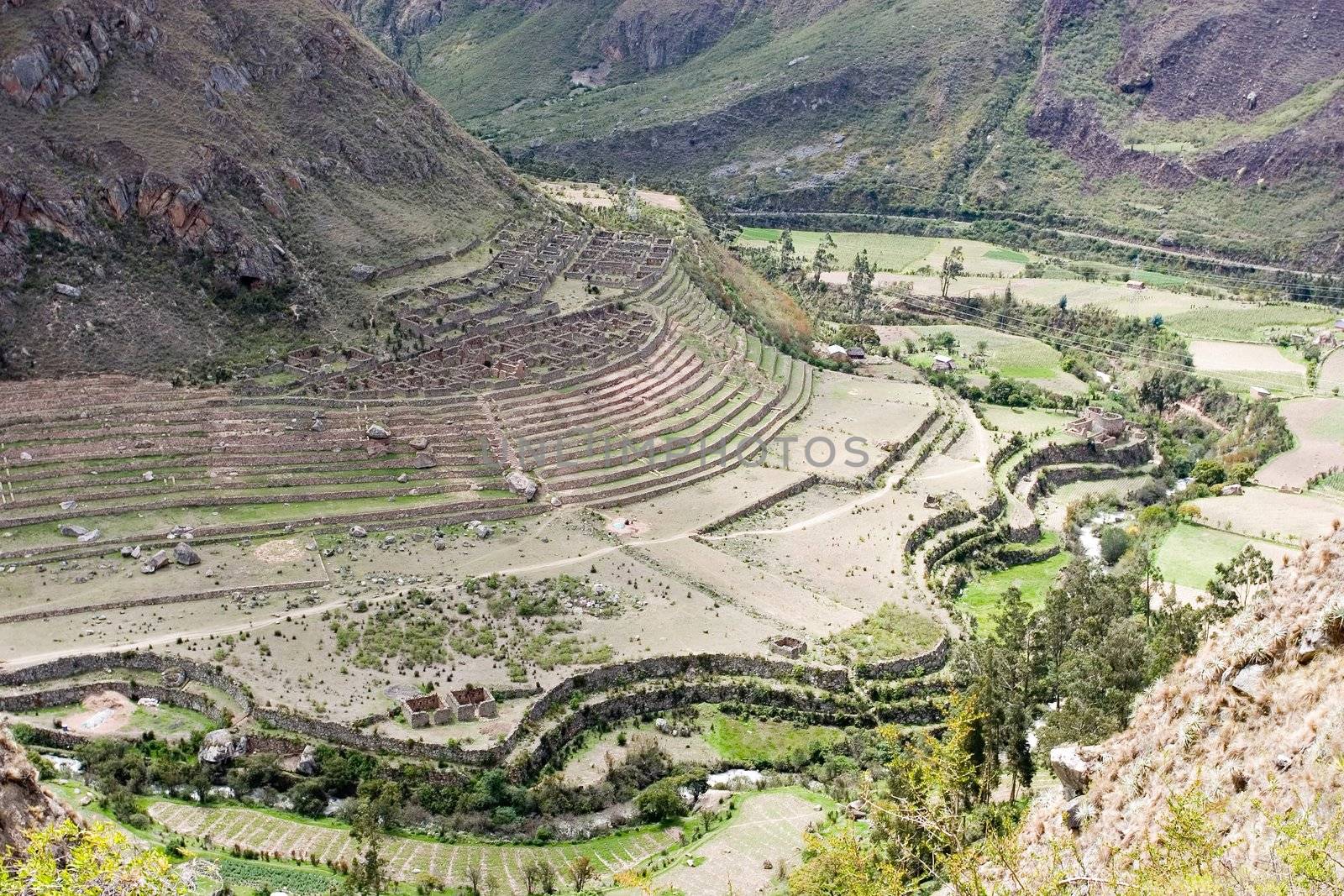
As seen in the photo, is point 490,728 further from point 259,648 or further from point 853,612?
point 853,612

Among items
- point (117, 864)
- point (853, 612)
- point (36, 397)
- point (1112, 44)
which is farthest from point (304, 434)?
point (1112, 44)

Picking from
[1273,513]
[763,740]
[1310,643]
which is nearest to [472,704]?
[763,740]

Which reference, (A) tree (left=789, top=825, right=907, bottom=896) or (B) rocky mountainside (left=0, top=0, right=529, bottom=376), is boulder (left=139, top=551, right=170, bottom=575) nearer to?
(B) rocky mountainside (left=0, top=0, right=529, bottom=376)

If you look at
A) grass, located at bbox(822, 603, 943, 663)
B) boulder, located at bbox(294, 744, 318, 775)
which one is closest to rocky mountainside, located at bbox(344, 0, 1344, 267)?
grass, located at bbox(822, 603, 943, 663)

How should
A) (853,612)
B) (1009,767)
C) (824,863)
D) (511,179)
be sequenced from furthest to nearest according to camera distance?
(511,179) → (853,612) → (1009,767) → (824,863)

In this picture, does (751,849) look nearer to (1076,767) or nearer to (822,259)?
(1076,767)

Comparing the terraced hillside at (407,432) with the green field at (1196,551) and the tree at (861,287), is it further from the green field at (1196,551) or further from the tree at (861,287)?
the tree at (861,287)

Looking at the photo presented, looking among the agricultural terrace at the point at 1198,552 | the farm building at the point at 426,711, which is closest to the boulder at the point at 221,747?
the farm building at the point at 426,711
